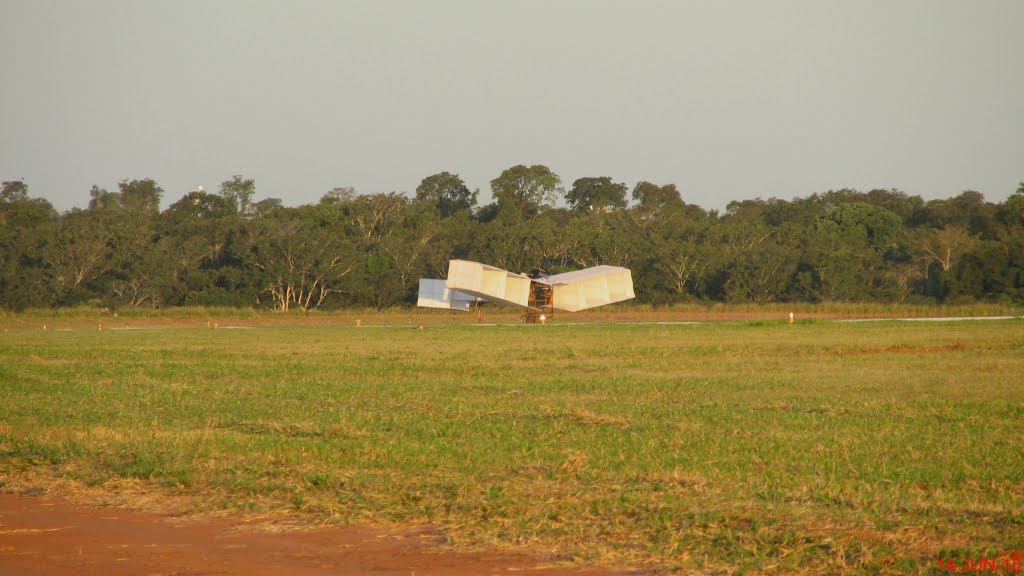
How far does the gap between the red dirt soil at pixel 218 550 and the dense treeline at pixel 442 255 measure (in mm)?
56113

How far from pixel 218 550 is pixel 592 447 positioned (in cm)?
468

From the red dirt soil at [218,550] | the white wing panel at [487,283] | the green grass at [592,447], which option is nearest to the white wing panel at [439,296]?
the white wing panel at [487,283]

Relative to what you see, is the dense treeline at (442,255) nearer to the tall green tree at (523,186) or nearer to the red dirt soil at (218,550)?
the tall green tree at (523,186)

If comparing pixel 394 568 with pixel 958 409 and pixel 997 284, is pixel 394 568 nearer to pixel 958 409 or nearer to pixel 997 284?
pixel 958 409

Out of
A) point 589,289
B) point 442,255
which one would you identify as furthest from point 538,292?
point 442,255

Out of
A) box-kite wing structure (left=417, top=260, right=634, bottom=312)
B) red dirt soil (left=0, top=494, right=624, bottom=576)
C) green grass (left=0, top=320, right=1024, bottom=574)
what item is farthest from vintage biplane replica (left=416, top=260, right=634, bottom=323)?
red dirt soil (left=0, top=494, right=624, bottom=576)

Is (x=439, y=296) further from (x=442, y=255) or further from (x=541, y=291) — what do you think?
(x=442, y=255)

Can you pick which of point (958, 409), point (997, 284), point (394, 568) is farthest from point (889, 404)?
point (997, 284)

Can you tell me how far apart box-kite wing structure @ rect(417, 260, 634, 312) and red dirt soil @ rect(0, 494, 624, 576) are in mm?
36937

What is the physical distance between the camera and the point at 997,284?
5894 centimetres

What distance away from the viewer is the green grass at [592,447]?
7.69 metres

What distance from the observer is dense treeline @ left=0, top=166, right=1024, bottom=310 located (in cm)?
6397

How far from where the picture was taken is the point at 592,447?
11.2m

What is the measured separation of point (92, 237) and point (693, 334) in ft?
151
